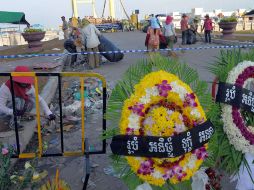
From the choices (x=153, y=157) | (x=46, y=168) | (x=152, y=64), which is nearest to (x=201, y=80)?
(x=152, y=64)

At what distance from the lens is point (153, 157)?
269 cm

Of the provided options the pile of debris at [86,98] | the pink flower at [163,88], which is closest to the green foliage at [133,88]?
the pink flower at [163,88]

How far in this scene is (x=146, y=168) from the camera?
2699 millimetres

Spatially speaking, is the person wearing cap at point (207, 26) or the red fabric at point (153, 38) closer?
the red fabric at point (153, 38)

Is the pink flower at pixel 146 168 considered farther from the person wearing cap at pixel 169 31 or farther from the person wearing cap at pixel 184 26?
the person wearing cap at pixel 184 26

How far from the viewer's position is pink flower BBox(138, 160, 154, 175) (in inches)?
106

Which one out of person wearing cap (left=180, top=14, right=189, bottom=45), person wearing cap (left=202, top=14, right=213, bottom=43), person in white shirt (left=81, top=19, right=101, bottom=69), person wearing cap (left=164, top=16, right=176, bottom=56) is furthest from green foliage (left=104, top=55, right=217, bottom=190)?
person wearing cap (left=202, top=14, right=213, bottom=43)

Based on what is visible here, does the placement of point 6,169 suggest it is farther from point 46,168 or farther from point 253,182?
point 253,182

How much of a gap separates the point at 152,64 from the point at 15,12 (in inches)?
1398

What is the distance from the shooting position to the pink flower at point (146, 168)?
8.84 ft

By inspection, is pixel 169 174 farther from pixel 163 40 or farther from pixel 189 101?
pixel 163 40

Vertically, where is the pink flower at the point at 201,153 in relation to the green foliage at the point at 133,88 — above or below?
below

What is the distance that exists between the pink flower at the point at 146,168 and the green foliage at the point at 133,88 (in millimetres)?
118

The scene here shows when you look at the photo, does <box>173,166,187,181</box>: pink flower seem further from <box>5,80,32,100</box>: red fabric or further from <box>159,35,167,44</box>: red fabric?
<box>159,35,167,44</box>: red fabric
